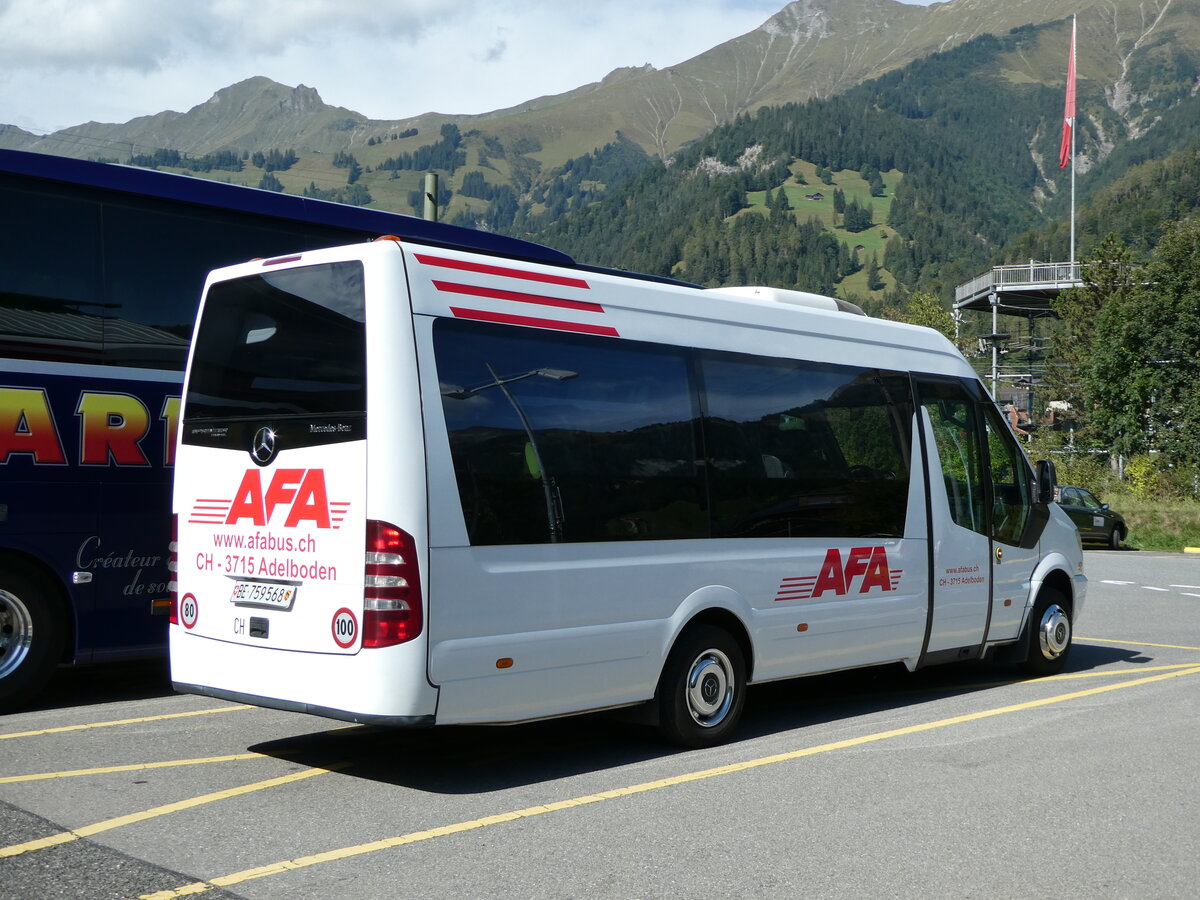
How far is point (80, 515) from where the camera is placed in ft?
28.0

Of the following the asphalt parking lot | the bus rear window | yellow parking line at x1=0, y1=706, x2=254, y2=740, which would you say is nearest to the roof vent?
the asphalt parking lot

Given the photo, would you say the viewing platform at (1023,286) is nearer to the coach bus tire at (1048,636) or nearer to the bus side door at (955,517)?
the coach bus tire at (1048,636)

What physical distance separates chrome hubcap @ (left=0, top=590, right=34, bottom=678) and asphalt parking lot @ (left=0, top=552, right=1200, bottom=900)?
1.30 feet

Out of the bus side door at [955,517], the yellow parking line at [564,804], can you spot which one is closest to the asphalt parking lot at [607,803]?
the yellow parking line at [564,804]

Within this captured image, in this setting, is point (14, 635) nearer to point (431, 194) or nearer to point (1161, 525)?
point (431, 194)

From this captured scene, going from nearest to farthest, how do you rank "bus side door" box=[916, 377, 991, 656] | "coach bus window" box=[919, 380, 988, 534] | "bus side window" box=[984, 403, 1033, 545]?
"bus side door" box=[916, 377, 991, 656] < "coach bus window" box=[919, 380, 988, 534] < "bus side window" box=[984, 403, 1033, 545]

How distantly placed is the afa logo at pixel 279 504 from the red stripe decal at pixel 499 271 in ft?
3.84

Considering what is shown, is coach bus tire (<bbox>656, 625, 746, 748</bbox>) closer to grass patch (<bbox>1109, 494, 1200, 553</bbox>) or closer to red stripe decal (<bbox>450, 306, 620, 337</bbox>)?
red stripe decal (<bbox>450, 306, 620, 337</bbox>)

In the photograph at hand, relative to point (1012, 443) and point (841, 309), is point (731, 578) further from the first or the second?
point (1012, 443)

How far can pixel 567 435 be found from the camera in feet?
22.5

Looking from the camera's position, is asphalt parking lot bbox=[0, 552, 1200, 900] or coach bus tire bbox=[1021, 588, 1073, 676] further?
coach bus tire bbox=[1021, 588, 1073, 676]

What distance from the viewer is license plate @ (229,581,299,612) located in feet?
21.2

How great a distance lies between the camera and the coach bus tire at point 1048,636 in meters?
10.6

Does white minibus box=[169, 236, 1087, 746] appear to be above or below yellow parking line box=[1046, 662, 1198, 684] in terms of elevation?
above
